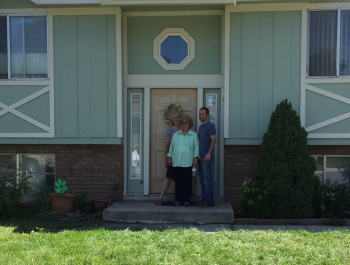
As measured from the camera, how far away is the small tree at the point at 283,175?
7.26 meters

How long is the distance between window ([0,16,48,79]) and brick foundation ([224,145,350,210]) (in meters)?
3.80

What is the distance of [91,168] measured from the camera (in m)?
8.39

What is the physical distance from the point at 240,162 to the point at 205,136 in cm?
90

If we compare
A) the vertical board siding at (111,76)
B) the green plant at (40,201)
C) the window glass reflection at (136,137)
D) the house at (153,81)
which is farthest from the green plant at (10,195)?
the window glass reflection at (136,137)

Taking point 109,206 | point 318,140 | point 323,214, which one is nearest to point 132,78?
point 109,206

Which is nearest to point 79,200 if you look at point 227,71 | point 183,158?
point 183,158

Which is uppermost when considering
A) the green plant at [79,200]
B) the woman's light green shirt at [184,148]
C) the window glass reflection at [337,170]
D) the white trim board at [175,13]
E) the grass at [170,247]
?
the white trim board at [175,13]

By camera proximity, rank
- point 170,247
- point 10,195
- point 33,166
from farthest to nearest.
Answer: point 33,166 → point 10,195 → point 170,247

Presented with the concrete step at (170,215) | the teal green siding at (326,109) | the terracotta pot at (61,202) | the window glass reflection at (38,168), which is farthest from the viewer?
the window glass reflection at (38,168)

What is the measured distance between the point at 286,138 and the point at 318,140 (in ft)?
2.80

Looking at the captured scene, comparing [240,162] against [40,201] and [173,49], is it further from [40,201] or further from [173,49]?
[40,201]

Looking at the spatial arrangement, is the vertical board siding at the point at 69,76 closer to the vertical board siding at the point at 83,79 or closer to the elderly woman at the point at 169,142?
the vertical board siding at the point at 83,79

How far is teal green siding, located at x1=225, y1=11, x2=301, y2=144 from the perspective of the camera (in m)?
7.86

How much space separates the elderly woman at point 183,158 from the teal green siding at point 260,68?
752 millimetres
